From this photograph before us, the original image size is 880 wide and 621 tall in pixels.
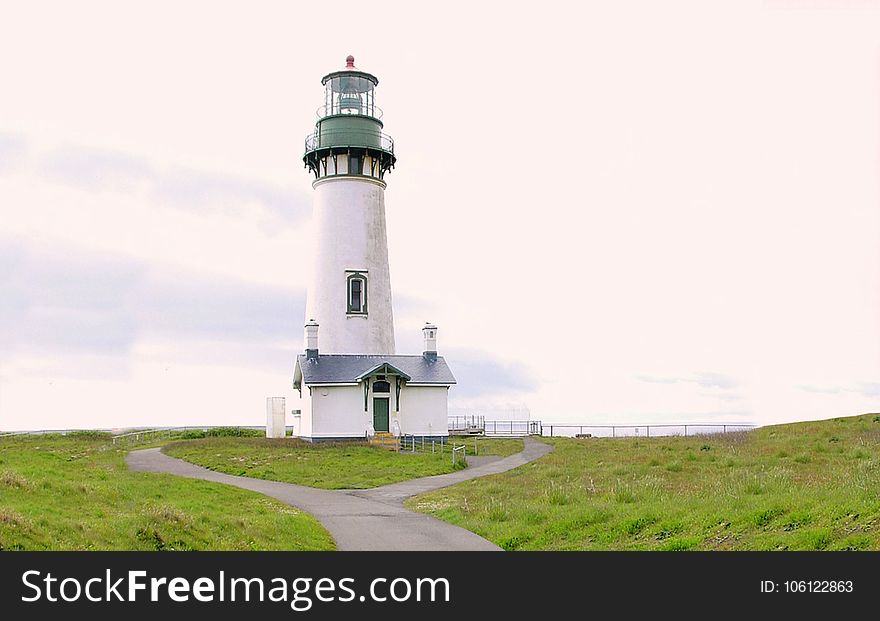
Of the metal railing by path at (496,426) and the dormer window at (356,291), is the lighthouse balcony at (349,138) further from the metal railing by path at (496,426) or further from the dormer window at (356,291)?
the metal railing by path at (496,426)

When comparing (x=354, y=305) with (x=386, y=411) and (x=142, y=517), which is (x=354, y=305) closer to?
(x=386, y=411)

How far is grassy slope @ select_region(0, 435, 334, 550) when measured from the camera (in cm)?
1260

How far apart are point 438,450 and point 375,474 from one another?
32.4 ft

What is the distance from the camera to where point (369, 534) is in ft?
51.9

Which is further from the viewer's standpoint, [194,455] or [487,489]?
[194,455]

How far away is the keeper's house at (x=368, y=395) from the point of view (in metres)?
43.6

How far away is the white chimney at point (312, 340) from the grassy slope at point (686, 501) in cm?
1847

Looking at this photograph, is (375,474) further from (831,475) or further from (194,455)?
(831,475)

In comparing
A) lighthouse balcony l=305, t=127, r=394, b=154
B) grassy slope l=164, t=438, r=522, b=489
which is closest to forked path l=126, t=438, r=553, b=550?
grassy slope l=164, t=438, r=522, b=489

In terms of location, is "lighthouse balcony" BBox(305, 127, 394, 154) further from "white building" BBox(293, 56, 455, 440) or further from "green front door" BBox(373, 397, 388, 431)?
"green front door" BBox(373, 397, 388, 431)

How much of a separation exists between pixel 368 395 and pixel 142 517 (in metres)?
29.6

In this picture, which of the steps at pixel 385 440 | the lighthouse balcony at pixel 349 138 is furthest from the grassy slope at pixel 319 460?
the lighthouse balcony at pixel 349 138
